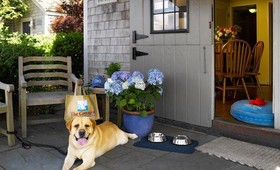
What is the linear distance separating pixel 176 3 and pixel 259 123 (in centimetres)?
170

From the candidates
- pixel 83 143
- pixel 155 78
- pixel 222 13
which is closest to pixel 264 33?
pixel 222 13

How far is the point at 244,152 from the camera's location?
116 inches

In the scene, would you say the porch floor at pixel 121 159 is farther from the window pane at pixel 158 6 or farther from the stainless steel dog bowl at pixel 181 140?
the window pane at pixel 158 6

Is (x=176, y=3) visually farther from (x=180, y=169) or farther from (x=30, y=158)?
(x=30, y=158)

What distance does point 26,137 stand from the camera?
139 inches

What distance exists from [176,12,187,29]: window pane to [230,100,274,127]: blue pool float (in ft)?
3.72

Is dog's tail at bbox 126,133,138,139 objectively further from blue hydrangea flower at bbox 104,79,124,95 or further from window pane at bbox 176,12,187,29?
window pane at bbox 176,12,187,29

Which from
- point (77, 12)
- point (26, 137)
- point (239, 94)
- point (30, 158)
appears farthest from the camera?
point (77, 12)

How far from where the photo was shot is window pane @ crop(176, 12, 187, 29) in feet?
12.2

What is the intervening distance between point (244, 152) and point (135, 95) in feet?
4.02

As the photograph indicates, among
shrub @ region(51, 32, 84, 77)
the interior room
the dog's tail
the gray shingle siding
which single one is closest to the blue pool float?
the dog's tail

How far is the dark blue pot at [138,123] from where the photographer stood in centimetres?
339

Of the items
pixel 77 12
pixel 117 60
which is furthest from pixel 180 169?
pixel 77 12

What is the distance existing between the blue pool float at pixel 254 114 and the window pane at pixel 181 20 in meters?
1.13
